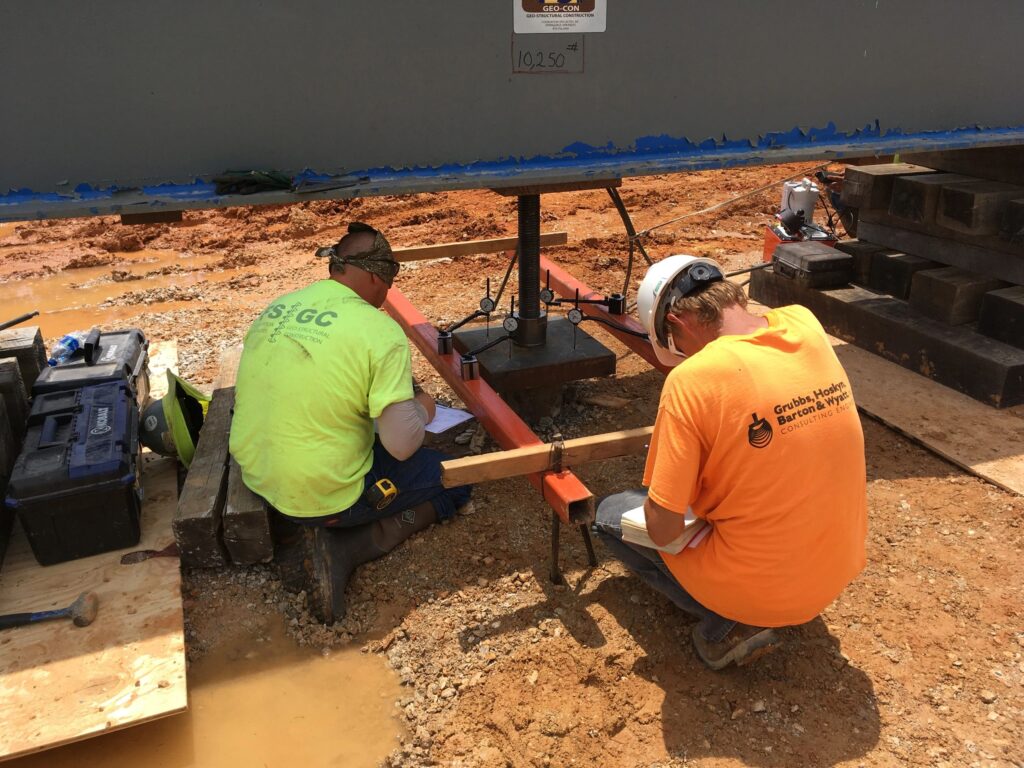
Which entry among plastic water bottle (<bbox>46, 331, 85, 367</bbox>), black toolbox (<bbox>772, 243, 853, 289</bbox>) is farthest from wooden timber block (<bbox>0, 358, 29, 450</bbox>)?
black toolbox (<bbox>772, 243, 853, 289</bbox>)

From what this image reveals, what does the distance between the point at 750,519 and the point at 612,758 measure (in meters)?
0.94

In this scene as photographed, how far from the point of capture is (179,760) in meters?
2.83

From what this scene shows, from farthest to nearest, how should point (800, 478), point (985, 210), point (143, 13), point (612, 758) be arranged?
point (985, 210) < point (143, 13) < point (612, 758) < point (800, 478)

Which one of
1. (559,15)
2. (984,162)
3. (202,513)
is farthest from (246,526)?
(984,162)

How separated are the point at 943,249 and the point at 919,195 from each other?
48 centimetres

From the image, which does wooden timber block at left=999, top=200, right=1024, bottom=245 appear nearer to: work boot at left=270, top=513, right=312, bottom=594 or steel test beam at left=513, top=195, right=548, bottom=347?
→ steel test beam at left=513, top=195, right=548, bottom=347

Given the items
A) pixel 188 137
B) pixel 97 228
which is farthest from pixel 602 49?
pixel 97 228

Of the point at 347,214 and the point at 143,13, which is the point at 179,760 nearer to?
the point at 143,13

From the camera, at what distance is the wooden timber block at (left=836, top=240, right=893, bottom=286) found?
18.9ft

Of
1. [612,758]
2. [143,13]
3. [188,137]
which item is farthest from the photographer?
[188,137]

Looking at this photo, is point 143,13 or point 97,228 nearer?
point 143,13

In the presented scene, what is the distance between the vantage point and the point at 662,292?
2.73 metres

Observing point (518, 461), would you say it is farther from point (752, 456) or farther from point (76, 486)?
point (76, 486)

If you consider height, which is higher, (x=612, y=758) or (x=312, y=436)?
(x=312, y=436)
